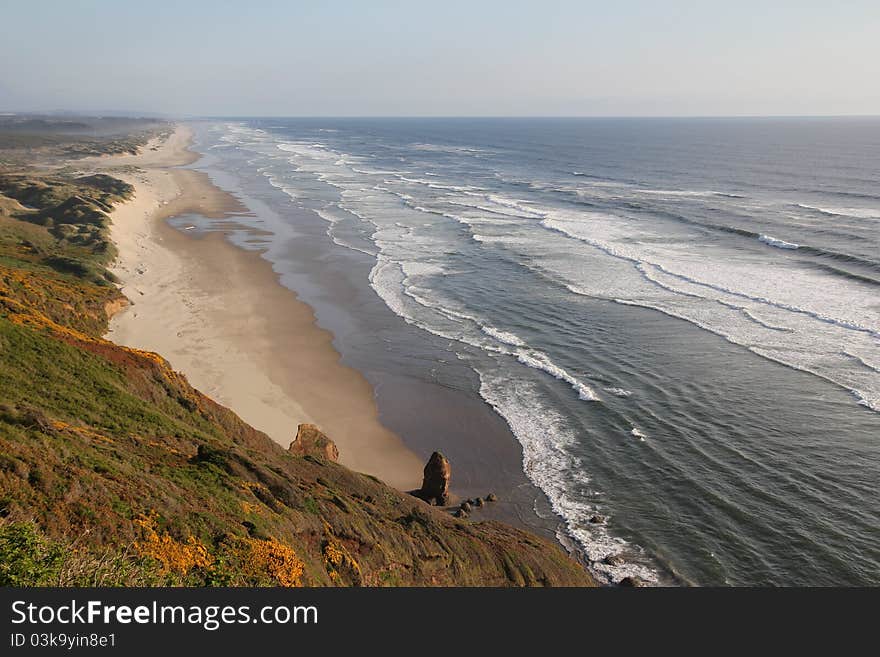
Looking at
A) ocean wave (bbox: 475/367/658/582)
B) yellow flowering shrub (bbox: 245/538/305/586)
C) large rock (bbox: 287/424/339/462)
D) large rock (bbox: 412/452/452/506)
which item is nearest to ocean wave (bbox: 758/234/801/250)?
ocean wave (bbox: 475/367/658/582)

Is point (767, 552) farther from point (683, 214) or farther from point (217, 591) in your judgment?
point (683, 214)

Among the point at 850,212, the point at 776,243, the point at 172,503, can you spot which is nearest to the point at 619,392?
the point at 172,503

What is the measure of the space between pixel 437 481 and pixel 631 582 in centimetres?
670

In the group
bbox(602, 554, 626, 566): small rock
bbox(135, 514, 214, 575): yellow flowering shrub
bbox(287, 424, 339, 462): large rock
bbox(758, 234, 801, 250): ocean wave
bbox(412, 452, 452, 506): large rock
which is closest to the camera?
bbox(135, 514, 214, 575): yellow flowering shrub

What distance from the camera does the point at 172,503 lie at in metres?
11.8

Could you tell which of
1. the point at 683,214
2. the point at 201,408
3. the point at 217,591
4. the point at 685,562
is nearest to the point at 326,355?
the point at 201,408

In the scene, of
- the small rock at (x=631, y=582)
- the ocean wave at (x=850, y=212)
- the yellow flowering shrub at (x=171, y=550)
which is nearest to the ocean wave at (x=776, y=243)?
the ocean wave at (x=850, y=212)

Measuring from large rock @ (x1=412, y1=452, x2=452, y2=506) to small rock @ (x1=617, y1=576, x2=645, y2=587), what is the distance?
6067 mm

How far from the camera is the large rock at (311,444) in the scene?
1997 cm

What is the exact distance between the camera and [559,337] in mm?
34438

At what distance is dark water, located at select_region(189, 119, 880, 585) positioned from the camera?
19625 millimetres

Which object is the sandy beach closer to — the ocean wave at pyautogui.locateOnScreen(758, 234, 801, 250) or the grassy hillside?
the grassy hillside

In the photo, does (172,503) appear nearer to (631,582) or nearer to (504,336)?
(631,582)

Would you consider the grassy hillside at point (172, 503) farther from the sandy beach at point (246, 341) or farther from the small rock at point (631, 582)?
the sandy beach at point (246, 341)
